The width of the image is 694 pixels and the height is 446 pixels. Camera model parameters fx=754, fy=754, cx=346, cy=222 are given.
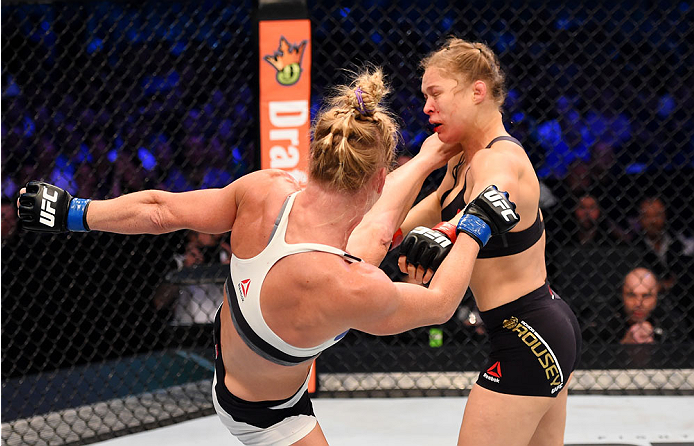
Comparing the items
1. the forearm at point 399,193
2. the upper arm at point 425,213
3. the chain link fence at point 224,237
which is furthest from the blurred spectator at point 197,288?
the forearm at point 399,193

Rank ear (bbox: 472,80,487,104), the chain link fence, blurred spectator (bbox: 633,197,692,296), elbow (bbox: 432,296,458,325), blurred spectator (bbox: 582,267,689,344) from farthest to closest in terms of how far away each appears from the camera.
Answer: blurred spectator (bbox: 633,197,692,296), blurred spectator (bbox: 582,267,689,344), the chain link fence, ear (bbox: 472,80,487,104), elbow (bbox: 432,296,458,325)

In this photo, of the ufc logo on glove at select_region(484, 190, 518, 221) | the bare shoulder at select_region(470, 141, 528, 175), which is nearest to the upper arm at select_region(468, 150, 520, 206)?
the bare shoulder at select_region(470, 141, 528, 175)

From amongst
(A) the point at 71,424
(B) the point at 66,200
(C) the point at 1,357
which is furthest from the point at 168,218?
(C) the point at 1,357

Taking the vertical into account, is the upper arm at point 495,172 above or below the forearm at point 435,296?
above

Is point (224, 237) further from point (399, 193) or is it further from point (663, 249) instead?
point (663, 249)

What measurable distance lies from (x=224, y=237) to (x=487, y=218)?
232cm

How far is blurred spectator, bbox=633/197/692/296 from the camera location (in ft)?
12.4

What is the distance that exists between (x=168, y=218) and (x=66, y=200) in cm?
23

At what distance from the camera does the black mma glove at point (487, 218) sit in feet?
4.98

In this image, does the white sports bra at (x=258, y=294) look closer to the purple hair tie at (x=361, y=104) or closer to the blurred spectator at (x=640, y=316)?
the purple hair tie at (x=361, y=104)

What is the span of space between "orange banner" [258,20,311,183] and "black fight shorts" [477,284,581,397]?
5.07 feet

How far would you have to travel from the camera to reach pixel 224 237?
3680 millimetres

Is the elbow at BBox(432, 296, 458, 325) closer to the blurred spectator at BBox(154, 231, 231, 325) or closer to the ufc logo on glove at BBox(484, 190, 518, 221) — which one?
the ufc logo on glove at BBox(484, 190, 518, 221)

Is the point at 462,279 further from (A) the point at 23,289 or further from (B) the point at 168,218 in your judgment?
(A) the point at 23,289
